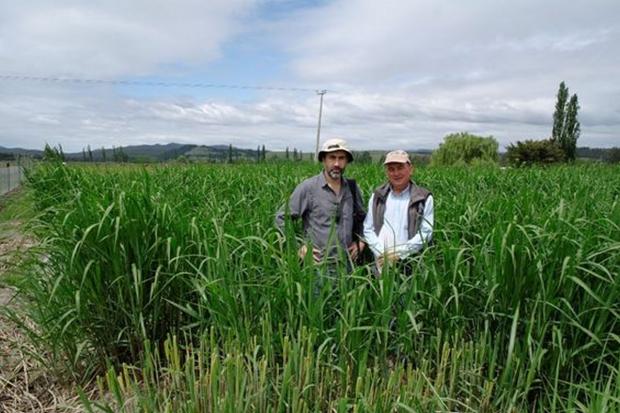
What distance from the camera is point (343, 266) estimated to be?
7.86 ft

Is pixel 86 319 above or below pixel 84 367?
above

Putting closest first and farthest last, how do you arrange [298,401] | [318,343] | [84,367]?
[298,401] < [318,343] < [84,367]

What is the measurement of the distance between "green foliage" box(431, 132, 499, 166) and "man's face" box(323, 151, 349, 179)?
5289cm

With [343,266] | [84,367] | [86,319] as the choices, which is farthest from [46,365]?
[343,266]

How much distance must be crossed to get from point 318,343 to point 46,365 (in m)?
1.55

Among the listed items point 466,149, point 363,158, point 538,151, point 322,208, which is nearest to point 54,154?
point 322,208

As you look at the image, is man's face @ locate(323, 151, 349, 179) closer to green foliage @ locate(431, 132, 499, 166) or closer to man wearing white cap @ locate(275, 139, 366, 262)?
man wearing white cap @ locate(275, 139, 366, 262)

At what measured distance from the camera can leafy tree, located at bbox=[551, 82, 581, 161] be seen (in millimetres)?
56438

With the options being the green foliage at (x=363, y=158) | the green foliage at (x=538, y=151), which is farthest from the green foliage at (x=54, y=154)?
the green foliage at (x=538, y=151)

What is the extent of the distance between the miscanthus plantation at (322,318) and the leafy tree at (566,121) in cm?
6050

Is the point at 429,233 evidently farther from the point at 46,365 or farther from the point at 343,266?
the point at 46,365

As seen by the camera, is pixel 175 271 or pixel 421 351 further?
pixel 175 271

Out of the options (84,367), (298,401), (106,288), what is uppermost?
(106,288)

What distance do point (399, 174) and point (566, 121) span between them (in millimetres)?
61414
